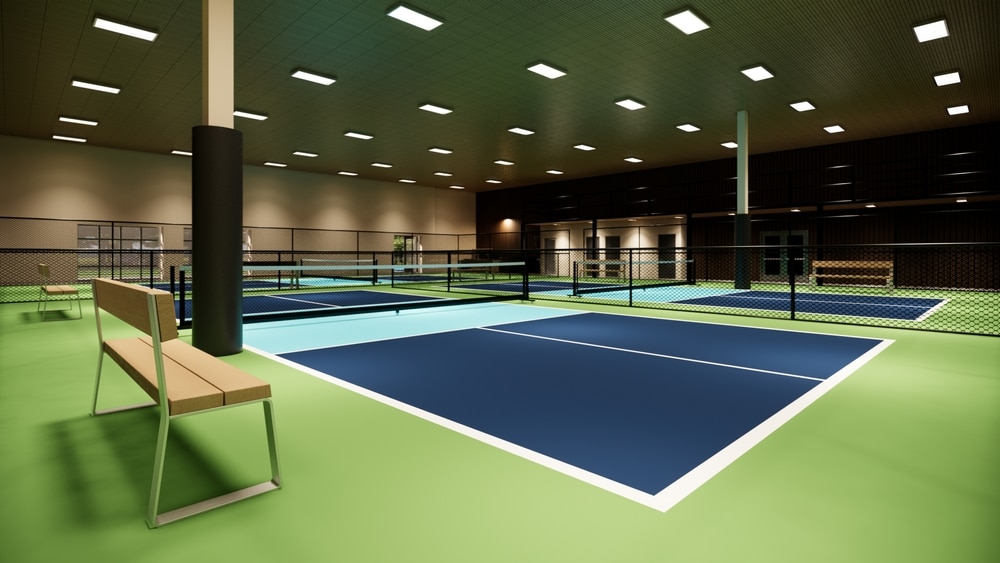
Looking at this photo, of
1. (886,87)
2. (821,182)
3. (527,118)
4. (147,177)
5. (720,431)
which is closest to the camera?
(720,431)

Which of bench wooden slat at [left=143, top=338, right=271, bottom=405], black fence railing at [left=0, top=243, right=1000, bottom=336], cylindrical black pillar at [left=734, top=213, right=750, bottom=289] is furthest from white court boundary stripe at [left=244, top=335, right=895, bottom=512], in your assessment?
cylindrical black pillar at [left=734, top=213, right=750, bottom=289]

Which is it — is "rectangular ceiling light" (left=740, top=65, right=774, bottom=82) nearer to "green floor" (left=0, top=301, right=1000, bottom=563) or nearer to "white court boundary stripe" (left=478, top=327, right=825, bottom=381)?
"white court boundary stripe" (left=478, top=327, right=825, bottom=381)

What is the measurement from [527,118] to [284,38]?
22.4 feet

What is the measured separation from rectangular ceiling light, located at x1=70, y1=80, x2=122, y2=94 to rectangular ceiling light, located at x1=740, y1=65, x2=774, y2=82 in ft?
43.9

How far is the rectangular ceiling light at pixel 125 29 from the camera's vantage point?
832 centimetres

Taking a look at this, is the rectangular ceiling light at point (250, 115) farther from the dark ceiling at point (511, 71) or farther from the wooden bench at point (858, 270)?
the wooden bench at point (858, 270)

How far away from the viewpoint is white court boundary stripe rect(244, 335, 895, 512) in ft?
7.12

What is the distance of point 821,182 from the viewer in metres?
17.5

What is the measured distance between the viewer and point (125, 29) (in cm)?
857

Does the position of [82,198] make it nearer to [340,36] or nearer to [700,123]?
[340,36]

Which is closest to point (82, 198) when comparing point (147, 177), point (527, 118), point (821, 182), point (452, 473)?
point (147, 177)

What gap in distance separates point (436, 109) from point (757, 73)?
7335 millimetres

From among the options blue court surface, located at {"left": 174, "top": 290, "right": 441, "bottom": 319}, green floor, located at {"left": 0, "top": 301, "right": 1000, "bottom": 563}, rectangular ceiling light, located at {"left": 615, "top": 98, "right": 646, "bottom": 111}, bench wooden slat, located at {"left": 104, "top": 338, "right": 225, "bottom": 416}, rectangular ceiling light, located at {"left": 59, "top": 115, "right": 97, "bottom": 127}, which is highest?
Answer: rectangular ceiling light, located at {"left": 59, "top": 115, "right": 97, "bottom": 127}

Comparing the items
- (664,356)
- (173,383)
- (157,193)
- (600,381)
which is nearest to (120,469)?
(173,383)
